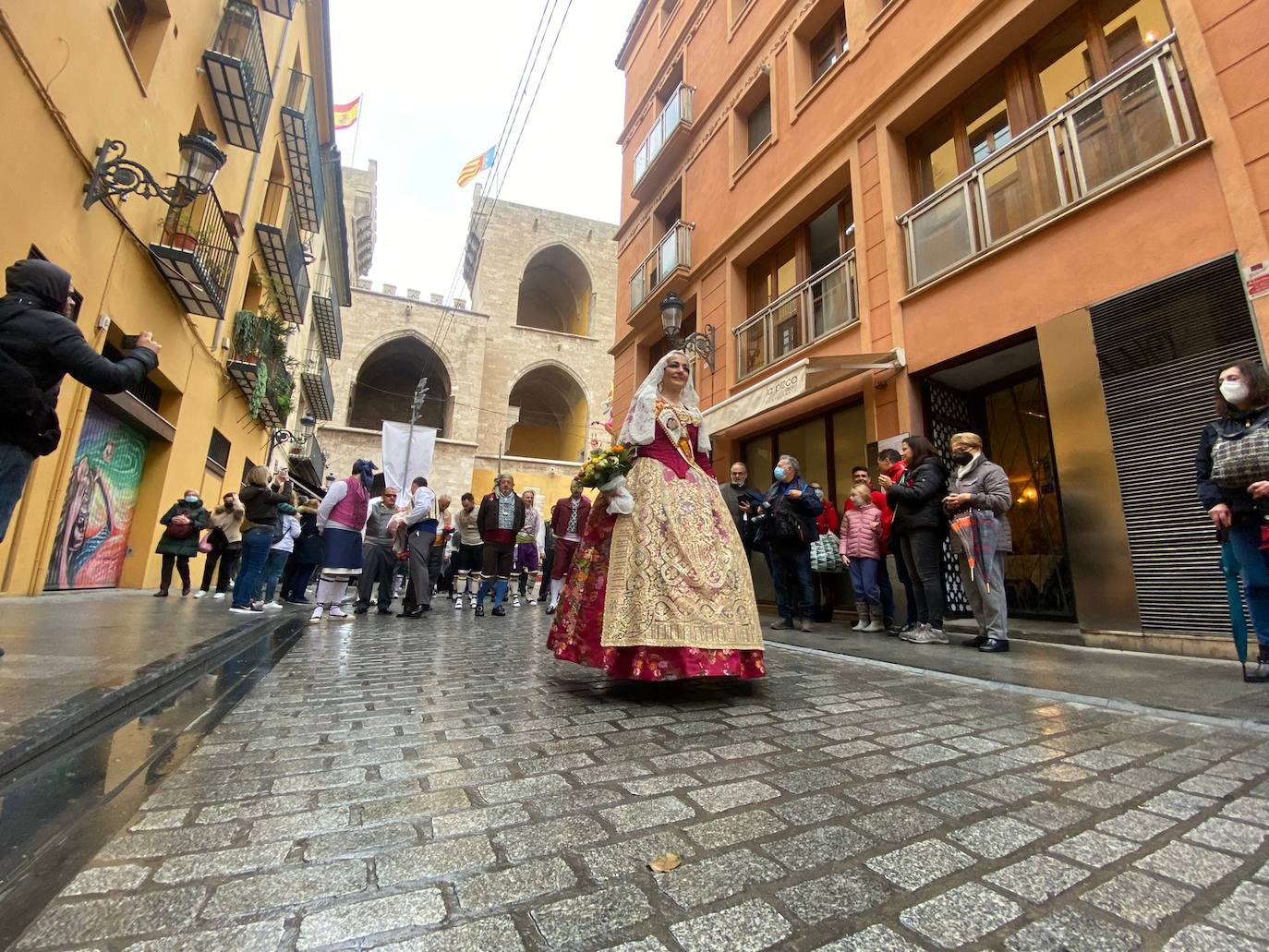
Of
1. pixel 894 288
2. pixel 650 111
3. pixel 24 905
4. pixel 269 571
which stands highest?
pixel 650 111

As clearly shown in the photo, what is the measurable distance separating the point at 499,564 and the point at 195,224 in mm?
7193

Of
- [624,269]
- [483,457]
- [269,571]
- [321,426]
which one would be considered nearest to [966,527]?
[269,571]

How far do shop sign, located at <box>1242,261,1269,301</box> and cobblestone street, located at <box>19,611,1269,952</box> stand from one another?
3721mm

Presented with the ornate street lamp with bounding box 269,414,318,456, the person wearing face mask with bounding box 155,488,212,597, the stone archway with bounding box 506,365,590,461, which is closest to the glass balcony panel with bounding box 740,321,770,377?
the person wearing face mask with bounding box 155,488,212,597

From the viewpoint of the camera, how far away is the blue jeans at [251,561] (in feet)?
20.9

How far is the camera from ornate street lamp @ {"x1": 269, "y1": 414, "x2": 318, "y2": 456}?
1575cm

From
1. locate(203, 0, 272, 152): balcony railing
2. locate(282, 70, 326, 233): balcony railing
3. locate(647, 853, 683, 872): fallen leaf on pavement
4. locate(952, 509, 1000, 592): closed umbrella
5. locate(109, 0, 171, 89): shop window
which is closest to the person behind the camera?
locate(647, 853, 683, 872): fallen leaf on pavement

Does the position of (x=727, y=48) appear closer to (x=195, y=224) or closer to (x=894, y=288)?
(x=894, y=288)

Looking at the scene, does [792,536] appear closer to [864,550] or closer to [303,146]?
[864,550]

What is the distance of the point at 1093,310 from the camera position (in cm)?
521

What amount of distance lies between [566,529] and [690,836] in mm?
6428

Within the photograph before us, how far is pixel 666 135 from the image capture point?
13.8m

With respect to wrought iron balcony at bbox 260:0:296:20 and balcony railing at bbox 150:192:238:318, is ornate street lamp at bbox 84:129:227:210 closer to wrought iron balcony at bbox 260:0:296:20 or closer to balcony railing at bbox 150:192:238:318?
balcony railing at bbox 150:192:238:318

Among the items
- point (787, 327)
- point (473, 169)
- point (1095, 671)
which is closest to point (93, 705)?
point (1095, 671)
